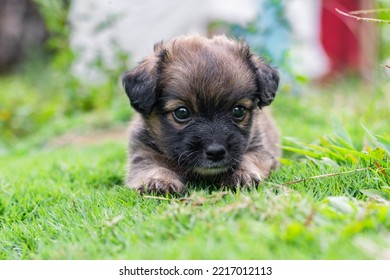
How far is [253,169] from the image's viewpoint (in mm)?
4129

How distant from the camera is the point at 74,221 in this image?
3660 millimetres

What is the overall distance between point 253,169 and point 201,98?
0.66 meters

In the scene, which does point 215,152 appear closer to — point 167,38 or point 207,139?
point 207,139

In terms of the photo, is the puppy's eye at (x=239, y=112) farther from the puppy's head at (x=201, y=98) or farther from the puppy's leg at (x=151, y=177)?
the puppy's leg at (x=151, y=177)

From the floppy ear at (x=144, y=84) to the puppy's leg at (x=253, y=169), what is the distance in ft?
2.70

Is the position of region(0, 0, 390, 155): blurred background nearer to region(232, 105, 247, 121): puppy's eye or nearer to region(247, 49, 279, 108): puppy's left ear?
region(247, 49, 279, 108): puppy's left ear

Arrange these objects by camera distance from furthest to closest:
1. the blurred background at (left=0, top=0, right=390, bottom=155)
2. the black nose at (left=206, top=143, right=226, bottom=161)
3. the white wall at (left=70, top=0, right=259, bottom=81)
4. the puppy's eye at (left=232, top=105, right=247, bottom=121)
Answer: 1. the white wall at (left=70, top=0, right=259, bottom=81)
2. the blurred background at (left=0, top=0, right=390, bottom=155)
3. the puppy's eye at (left=232, top=105, right=247, bottom=121)
4. the black nose at (left=206, top=143, right=226, bottom=161)

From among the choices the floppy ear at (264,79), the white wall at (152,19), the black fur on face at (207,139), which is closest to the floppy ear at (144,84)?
the black fur on face at (207,139)

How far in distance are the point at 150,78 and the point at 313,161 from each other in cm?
140

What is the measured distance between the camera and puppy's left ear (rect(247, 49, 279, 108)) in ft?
14.4

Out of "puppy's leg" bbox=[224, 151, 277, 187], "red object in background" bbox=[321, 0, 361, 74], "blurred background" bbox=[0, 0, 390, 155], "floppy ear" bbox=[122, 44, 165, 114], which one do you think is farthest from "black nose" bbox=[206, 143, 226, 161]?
"red object in background" bbox=[321, 0, 361, 74]
